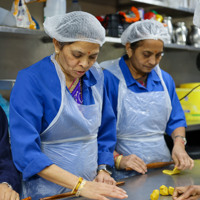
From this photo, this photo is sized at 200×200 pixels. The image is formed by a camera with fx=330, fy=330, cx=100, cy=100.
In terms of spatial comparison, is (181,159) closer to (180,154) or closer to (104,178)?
(180,154)

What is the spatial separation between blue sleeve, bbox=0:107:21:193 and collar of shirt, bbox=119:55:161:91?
0.81m

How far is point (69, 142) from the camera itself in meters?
1.49

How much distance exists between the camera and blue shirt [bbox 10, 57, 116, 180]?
1.31m

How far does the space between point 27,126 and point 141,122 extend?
31.9 inches

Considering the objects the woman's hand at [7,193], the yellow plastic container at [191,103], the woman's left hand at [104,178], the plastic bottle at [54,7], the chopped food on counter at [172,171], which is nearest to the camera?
the woman's hand at [7,193]

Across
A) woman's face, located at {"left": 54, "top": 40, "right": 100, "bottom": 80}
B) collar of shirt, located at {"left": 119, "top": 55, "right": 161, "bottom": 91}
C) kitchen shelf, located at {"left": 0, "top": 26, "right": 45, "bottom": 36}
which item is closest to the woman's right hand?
woman's face, located at {"left": 54, "top": 40, "right": 100, "bottom": 80}

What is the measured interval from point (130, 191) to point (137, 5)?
1.98 m

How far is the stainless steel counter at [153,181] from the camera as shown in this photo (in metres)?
1.36

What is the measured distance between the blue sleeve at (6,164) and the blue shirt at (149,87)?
0.69m

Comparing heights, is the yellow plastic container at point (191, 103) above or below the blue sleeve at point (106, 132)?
below

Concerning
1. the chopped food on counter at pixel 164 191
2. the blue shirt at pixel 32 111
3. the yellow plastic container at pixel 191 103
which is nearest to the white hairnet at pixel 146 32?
the blue shirt at pixel 32 111

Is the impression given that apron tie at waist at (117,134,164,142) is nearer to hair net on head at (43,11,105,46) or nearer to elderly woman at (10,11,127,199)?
elderly woman at (10,11,127,199)

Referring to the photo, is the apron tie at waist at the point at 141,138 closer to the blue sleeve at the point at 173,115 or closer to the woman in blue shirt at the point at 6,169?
the blue sleeve at the point at 173,115

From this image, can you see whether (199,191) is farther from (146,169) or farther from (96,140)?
(96,140)
